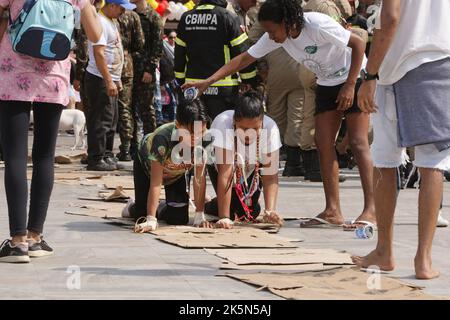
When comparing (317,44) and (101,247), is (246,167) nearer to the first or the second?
(317,44)

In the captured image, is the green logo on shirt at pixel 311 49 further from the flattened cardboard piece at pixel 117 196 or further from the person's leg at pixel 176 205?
the flattened cardboard piece at pixel 117 196

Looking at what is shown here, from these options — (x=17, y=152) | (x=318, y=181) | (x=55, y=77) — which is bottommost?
(x=318, y=181)

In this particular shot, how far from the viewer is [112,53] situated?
43.8 feet

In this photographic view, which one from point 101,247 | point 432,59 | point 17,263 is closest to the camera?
point 432,59

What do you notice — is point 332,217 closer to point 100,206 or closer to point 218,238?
point 218,238

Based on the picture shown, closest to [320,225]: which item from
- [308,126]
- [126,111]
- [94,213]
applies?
[94,213]

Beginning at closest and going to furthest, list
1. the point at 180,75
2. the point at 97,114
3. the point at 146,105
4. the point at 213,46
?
the point at 213,46 → the point at 180,75 → the point at 97,114 → the point at 146,105

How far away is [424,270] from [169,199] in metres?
2.81

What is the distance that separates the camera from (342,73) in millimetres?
8477

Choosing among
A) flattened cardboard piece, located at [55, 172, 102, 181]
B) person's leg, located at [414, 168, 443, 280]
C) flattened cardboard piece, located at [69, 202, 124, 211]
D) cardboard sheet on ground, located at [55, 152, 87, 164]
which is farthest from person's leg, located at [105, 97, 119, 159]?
person's leg, located at [414, 168, 443, 280]

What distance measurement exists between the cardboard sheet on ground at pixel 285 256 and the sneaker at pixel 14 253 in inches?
42.7

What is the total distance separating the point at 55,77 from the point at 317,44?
2284 millimetres
